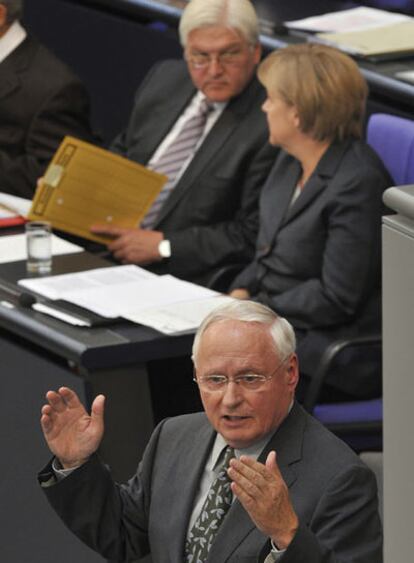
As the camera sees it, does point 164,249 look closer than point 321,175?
No

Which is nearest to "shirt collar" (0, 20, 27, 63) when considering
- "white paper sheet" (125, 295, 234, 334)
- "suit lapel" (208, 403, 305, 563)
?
"white paper sheet" (125, 295, 234, 334)

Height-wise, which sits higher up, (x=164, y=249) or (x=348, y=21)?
(x=348, y=21)

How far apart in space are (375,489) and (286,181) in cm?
189

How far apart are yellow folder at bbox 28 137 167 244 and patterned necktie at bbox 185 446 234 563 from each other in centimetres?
197

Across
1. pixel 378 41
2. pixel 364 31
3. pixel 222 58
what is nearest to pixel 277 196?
pixel 222 58

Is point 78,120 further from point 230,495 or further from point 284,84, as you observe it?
point 230,495

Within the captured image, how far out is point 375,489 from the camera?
114 inches

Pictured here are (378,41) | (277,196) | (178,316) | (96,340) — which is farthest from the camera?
(378,41)

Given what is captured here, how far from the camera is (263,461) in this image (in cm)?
301

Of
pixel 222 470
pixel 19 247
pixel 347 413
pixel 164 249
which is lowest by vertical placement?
pixel 347 413

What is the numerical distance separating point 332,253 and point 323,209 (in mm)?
134

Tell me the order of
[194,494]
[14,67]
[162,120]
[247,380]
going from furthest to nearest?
1. [14,67]
2. [162,120]
3. [194,494]
4. [247,380]

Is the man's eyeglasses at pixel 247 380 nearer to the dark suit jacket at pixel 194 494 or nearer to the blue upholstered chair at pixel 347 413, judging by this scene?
the dark suit jacket at pixel 194 494

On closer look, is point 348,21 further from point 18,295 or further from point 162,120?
point 18,295
